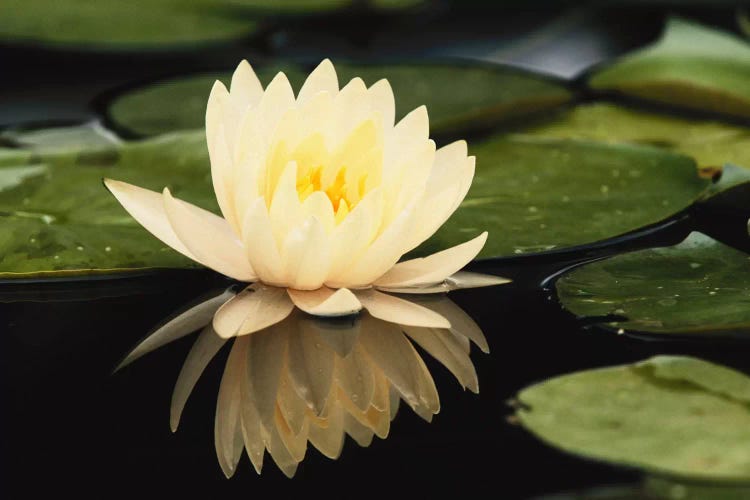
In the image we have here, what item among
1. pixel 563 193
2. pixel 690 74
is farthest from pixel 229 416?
pixel 690 74

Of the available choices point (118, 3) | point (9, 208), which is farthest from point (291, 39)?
point (9, 208)

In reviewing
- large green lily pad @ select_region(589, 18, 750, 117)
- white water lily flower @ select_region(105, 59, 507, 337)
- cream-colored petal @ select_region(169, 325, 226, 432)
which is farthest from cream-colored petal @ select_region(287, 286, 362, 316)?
large green lily pad @ select_region(589, 18, 750, 117)

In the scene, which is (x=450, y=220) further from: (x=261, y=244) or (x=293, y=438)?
Result: (x=293, y=438)

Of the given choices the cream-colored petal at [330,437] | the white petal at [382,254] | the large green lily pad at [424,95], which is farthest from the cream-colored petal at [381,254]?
the large green lily pad at [424,95]

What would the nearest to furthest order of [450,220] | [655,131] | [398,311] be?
[398,311] < [450,220] < [655,131]

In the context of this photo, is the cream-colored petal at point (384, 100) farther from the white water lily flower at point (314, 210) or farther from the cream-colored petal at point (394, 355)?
the cream-colored petal at point (394, 355)
